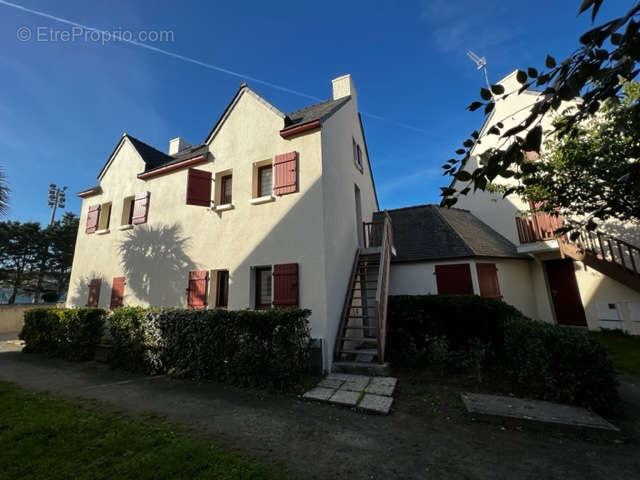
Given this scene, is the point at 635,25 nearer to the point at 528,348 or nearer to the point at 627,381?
the point at 528,348

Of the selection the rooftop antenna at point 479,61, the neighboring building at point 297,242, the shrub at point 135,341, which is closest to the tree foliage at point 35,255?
the neighboring building at point 297,242

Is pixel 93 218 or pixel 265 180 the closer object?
pixel 265 180

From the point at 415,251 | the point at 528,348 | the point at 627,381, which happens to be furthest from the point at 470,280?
the point at 528,348

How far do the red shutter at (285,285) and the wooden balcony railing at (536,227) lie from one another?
10.5 metres

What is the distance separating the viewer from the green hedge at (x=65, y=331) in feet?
26.6

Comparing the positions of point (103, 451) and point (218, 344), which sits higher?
point (218, 344)

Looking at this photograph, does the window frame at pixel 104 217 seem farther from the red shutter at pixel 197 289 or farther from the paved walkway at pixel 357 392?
the paved walkway at pixel 357 392

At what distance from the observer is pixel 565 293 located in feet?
36.8

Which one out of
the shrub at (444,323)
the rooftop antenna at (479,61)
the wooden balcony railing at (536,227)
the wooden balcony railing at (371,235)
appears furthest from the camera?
the rooftop antenna at (479,61)

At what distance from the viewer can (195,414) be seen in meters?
4.45

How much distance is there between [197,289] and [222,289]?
0.76m

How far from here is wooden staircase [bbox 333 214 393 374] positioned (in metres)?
6.42

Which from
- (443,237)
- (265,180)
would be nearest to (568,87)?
(265,180)

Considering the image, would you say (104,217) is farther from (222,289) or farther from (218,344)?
(218,344)
